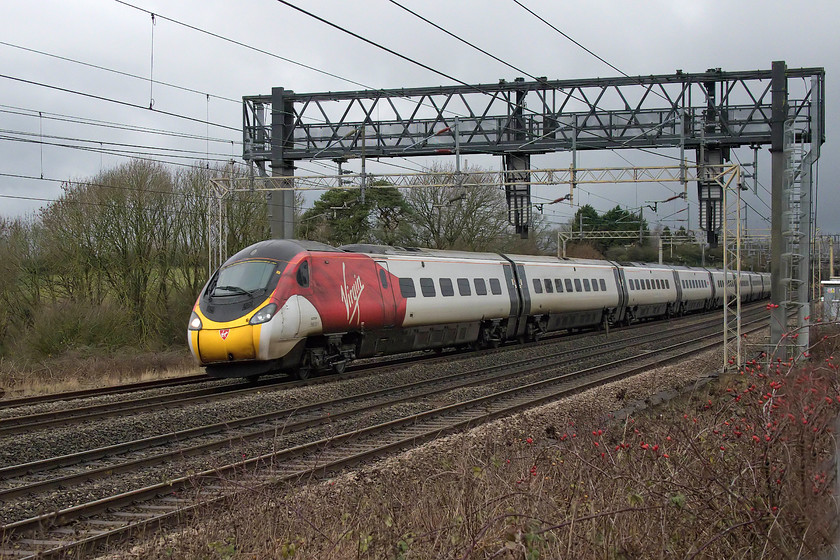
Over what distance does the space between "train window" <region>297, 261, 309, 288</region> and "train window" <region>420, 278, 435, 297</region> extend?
4501mm

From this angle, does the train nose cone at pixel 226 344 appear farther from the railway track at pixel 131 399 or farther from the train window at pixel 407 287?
the train window at pixel 407 287

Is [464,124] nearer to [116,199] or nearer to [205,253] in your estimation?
[205,253]

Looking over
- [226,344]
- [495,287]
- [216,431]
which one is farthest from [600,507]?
[495,287]

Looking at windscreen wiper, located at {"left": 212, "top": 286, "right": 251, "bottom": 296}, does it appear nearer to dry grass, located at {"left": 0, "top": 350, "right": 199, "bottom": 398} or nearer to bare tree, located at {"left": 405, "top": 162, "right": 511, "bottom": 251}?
dry grass, located at {"left": 0, "top": 350, "right": 199, "bottom": 398}

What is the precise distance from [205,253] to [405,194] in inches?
654

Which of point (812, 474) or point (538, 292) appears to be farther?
point (538, 292)

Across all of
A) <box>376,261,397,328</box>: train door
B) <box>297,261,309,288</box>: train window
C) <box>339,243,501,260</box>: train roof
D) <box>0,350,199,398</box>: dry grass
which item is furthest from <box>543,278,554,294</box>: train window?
<box>297,261,309,288</box>: train window

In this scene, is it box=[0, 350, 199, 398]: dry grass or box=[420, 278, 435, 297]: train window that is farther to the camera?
box=[420, 278, 435, 297]: train window

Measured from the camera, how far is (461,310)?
2141 cm

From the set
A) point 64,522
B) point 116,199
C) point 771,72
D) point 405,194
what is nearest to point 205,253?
point 116,199

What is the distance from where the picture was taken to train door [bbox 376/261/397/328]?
59.7 feet

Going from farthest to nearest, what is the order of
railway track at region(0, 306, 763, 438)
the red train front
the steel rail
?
the red train front
railway track at region(0, 306, 763, 438)
the steel rail

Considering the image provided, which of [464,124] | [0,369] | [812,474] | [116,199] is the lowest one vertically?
[0,369]

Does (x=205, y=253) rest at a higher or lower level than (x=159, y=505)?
higher
